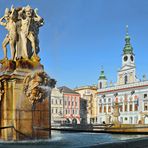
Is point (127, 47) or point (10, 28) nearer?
point (10, 28)

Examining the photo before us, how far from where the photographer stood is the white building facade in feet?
292

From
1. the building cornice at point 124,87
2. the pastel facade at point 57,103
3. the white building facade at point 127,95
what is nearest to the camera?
the building cornice at point 124,87

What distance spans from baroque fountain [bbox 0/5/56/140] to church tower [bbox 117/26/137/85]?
9045 cm

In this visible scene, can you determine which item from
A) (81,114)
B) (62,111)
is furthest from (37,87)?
(81,114)

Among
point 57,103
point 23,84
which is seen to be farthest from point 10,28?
point 57,103

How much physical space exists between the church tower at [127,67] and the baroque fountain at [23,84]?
9045 centimetres

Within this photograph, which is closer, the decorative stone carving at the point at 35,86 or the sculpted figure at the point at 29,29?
the decorative stone carving at the point at 35,86

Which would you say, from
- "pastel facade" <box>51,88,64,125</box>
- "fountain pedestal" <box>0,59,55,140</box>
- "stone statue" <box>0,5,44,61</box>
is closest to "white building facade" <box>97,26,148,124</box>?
"pastel facade" <box>51,88,64,125</box>

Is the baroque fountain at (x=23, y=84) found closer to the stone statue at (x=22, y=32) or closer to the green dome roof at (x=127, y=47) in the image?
the stone statue at (x=22, y=32)

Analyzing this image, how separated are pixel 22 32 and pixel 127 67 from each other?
93469 mm

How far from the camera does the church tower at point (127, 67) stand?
100 metres

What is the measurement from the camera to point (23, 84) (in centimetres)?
1016

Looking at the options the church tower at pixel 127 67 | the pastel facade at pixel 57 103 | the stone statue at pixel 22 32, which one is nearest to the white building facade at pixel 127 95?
the church tower at pixel 127 67

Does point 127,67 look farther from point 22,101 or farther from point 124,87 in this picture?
point 22,101
